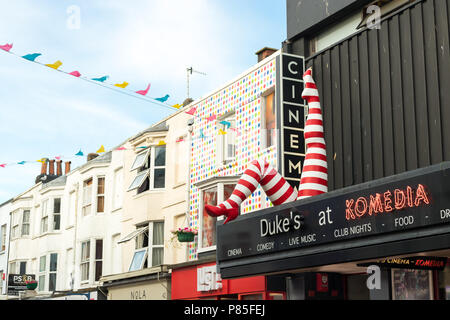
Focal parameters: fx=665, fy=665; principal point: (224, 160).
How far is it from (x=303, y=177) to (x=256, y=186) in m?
1.00

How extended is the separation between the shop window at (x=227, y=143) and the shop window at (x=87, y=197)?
10.5 meters

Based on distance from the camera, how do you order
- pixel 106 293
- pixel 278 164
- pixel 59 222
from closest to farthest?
pixel 278 164, pixel 106 293, pixel 59 222

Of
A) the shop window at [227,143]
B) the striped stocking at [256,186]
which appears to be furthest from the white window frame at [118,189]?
the striped stocking at [256,186]

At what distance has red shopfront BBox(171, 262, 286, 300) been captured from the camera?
1554cm

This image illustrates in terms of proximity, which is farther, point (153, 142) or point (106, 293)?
point (106, 293)

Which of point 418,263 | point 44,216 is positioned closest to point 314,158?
point 418,263
